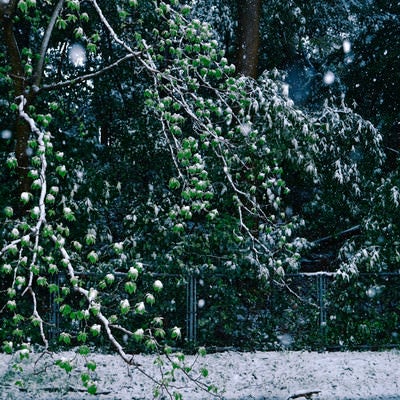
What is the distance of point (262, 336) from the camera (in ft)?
29.2

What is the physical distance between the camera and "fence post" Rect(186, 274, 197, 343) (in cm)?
878

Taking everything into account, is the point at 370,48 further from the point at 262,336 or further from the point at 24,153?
the point at 24,153

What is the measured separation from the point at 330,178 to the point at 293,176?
0.71m

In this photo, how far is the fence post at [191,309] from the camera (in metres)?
8.78

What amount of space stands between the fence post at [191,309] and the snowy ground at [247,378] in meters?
0.59

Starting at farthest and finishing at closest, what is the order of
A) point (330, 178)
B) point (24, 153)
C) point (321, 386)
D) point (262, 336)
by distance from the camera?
point (330, 178) → point (262, 336) → point (24, 153) → point (321, 386)

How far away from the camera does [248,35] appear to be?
10.7 m

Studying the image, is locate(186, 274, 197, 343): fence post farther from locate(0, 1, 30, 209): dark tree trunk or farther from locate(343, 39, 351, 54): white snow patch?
locate(343, 39, 351, 54): white snow patch

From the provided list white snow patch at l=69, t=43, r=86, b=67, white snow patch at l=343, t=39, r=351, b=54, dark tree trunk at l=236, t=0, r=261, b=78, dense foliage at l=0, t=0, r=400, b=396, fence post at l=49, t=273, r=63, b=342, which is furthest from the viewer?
white snow patch at l=343, t=39, r=351, b=54

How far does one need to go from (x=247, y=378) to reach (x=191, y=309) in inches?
Answer: 77.0

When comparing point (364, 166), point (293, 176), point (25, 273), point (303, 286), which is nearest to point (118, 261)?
point (25, 273)

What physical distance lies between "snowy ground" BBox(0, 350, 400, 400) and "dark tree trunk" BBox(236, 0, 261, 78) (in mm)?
5377

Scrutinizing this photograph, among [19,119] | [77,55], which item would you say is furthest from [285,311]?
[77,55]

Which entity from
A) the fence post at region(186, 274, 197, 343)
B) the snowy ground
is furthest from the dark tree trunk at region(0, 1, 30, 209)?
the fence post at region(186, 274, 197, 343)
